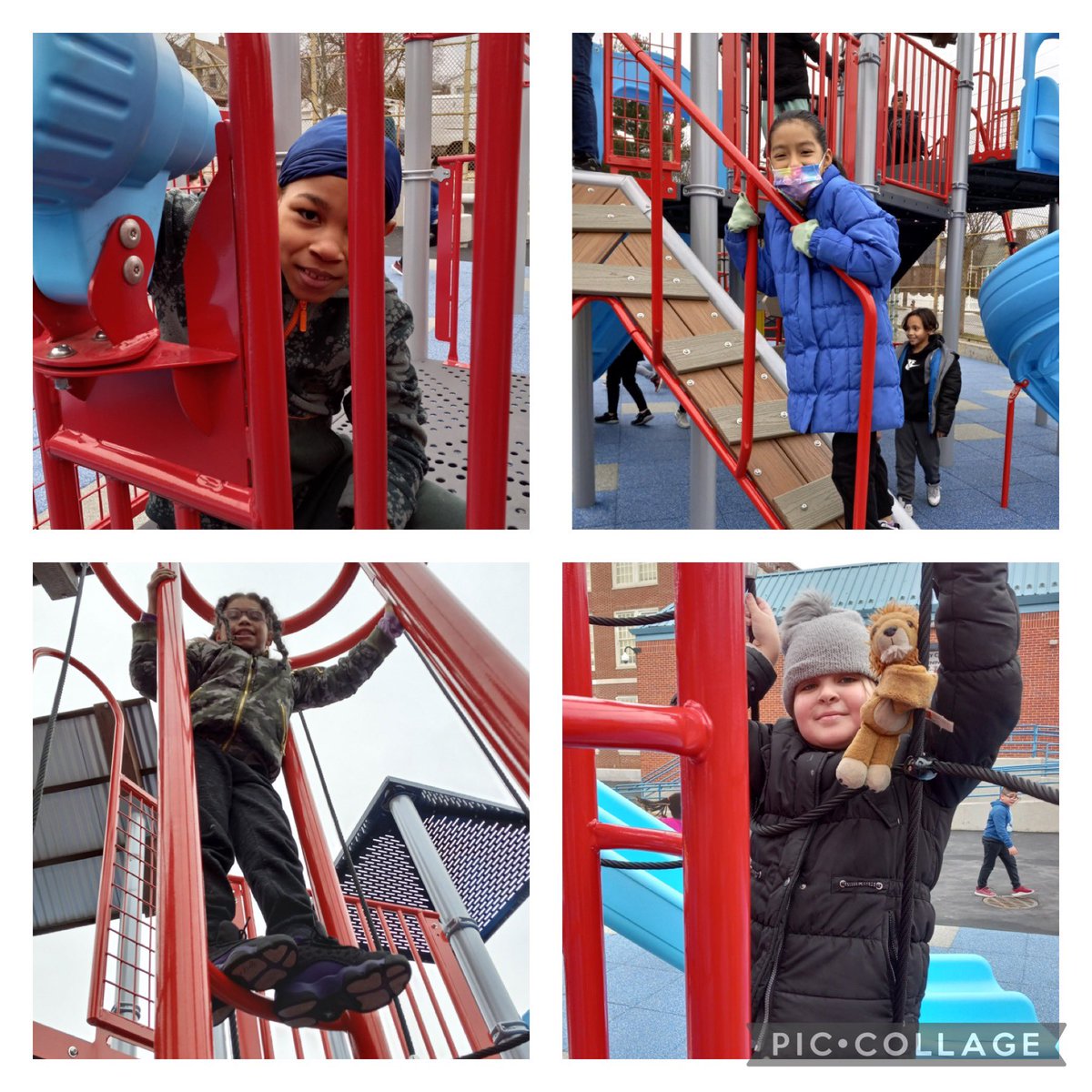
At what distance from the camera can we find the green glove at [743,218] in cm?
153

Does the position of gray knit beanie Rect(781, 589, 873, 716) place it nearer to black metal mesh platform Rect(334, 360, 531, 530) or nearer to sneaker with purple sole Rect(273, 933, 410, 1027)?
black metal mesh platform Rect(334, 360, 531, 530)

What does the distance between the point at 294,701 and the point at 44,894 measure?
0.89 ft

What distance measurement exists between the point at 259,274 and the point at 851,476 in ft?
4.27

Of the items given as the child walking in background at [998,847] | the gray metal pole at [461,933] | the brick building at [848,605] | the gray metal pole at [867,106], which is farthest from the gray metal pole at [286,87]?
the gray metal pole at [867,106]

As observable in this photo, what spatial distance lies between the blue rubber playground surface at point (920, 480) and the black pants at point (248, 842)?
162cm

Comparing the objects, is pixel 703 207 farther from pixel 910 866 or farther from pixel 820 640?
pixel 910 866

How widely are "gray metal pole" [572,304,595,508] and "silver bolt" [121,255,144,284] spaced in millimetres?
1917

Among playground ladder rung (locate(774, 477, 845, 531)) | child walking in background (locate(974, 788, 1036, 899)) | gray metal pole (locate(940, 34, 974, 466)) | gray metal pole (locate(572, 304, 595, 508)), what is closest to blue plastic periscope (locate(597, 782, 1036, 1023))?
child walking in background (locate(974, 788, 1036, 899))

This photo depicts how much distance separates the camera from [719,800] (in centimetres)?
81

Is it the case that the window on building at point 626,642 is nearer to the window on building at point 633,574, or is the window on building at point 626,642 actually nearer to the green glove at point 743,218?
the window on building at point 633,574

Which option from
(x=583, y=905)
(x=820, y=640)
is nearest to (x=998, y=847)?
(x=820, y=640)

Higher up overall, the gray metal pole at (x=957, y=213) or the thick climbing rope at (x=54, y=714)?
the gray metal pole at (x=957, y=213)

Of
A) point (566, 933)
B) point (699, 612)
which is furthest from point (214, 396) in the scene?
point (566, 933)

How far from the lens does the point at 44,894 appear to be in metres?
0.84
